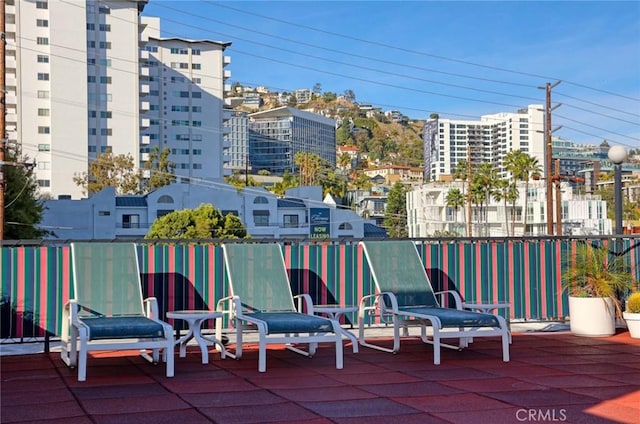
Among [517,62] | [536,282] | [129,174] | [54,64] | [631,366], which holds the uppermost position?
[54,64]

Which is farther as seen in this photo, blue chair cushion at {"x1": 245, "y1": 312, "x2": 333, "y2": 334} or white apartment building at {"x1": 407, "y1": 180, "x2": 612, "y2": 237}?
white apartment building at {"x1": 407, "y1": 180, "x2": 612, "y2": 237}

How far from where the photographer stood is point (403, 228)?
124m

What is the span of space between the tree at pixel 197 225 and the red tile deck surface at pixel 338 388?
52.2 m

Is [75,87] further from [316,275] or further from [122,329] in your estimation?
[122,329]

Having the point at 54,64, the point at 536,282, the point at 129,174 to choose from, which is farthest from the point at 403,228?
the point at 536,282

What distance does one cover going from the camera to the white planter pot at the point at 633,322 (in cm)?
939

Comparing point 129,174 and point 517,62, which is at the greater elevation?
point 517,62

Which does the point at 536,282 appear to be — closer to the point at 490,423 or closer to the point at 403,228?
the point at 490,423

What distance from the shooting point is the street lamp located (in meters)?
10.5

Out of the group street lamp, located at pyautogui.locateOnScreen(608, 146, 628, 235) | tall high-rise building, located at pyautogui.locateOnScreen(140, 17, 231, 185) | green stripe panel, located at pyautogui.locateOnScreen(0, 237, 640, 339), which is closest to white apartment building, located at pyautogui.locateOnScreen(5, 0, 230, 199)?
tall high-rise building, located at pyautogui.locateOnScreen(140, 17, 231, 185)

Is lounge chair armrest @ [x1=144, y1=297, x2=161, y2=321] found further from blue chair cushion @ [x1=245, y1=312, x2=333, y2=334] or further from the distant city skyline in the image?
the distant city skyline

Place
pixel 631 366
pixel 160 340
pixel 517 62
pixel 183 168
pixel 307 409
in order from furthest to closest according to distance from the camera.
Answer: pixel 183 168
pixel 517 62
pixel 631 366
pixel 160 340
pixel 307 409

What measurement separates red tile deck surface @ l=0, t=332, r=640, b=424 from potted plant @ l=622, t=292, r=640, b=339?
80 centimetres

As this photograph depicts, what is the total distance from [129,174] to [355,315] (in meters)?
82.0
